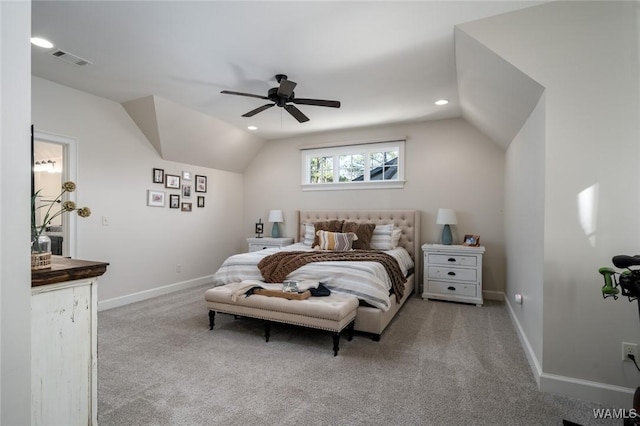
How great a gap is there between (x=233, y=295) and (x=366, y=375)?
1.43 meters

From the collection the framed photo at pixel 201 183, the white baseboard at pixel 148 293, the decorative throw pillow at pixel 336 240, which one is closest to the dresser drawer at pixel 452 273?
the decorative throw pillow at pixel 336 240

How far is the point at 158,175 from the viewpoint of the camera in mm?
4602

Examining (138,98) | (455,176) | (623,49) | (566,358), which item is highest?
(138,98)

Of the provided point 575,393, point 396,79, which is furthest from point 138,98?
point 575,393

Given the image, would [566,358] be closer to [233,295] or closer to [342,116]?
[233,295]

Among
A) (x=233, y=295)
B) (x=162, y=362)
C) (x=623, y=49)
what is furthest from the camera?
(x=233, y=295)

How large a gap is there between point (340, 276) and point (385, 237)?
5.52 feet

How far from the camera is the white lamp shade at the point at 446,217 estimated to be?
4.38 metres

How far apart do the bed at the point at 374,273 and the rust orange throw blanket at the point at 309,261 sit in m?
0.08

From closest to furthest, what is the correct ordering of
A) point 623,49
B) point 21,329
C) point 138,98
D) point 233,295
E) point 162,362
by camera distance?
1. point 21,329
2. point 623,49
3. point 162,362
4. point 233,295
5. point 138,98

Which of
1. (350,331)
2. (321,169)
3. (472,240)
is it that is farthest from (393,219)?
(350,331)

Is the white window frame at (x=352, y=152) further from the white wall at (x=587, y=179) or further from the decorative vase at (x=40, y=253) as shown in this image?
the decorative vase at (x=40, y=253)

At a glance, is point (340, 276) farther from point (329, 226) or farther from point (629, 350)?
point (629, 350)

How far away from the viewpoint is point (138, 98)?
12.9 ft
